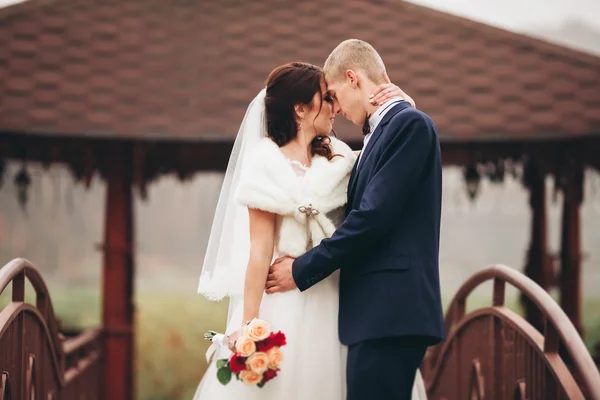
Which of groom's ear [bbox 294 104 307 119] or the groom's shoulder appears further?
groom's ear [bbox 294 104 307 119]

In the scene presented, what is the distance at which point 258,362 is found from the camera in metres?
2.63

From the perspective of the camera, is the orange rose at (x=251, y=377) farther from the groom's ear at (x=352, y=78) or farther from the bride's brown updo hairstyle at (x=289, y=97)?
the groom's ear at (x=352, y=78)

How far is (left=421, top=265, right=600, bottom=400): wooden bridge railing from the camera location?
2.78m

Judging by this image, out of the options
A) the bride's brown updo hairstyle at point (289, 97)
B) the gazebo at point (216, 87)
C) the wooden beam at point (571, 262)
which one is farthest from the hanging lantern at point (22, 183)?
the wooden beam at point (571, 262)

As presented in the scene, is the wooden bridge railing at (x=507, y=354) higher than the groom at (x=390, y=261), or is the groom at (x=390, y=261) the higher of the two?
the groom at (x=390, y=261)

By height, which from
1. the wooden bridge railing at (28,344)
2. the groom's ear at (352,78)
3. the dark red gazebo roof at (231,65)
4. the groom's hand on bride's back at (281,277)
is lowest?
the wooden bridge railing at (28,344)

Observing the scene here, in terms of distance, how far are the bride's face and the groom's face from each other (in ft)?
0.14

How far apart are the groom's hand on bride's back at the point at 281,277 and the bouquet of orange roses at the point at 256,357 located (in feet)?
0.85

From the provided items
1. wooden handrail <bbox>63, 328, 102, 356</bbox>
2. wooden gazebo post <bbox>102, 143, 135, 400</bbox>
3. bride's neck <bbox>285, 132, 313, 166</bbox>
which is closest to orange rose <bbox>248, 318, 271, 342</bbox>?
bride's neck <bbox>285, 132, 313, 166</bbox>

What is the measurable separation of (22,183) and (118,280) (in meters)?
1.33

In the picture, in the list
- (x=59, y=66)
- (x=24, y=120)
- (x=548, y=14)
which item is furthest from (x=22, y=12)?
(x=548, y=14)

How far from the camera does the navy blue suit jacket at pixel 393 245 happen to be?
2697 millimetres

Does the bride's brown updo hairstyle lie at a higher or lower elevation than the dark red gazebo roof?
lower

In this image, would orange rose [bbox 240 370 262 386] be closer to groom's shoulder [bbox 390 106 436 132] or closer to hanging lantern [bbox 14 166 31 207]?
groom's shoulder [bbox 390 106 436 132]
